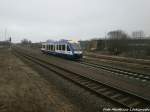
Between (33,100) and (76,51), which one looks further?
(76,51)

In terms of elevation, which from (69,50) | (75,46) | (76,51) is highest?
(75,46)

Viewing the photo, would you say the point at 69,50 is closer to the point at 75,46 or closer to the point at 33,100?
the point at 75,46

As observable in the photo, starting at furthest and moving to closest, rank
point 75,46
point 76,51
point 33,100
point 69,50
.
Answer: point 75,46
point 69,50
point 76,51
point 33,100

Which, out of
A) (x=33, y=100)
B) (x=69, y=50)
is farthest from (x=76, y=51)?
(x=33, y=100)

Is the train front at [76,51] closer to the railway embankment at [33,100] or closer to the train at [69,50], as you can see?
the train at [69,50]

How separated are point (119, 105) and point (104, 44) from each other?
46879mm

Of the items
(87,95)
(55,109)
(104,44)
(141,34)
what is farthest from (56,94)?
(141,34)

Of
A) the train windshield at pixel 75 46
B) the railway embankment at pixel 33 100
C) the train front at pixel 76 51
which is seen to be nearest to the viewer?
the railway embankment at pixel 33 100

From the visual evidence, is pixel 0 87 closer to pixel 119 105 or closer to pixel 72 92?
pixel 72 92

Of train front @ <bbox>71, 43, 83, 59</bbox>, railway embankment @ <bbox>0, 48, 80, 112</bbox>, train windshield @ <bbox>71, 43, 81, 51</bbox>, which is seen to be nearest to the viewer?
railway embankment @ <bbox>0, 48, 80, 112</bbox>

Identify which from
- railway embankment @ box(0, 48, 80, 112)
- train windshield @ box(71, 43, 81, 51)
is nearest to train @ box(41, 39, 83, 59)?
train windshield @ box(71, 43, 81, 51)

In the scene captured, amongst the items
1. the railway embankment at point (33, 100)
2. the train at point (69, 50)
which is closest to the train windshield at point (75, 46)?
the train at point (69, 50)

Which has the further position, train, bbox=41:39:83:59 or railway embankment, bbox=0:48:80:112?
train, bbox=41:39:83:59

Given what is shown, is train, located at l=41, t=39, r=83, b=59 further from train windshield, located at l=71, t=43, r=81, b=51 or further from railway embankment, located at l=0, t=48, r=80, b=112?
railway embankment, located at l=0, t=48, r=80, b=112
